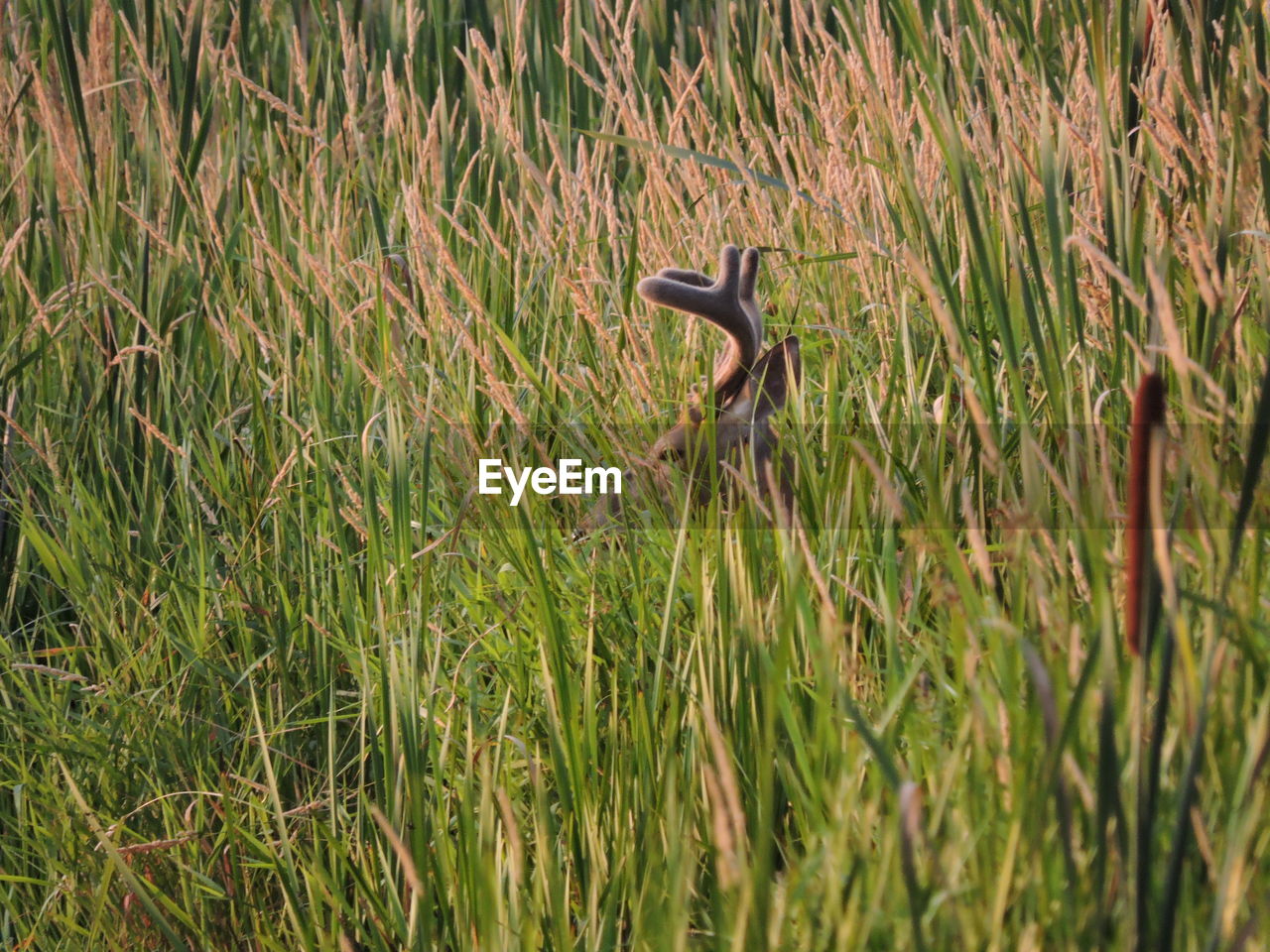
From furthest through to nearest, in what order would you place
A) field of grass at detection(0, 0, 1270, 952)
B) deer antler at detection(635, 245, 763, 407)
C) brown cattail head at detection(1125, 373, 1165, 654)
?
1. deer antler at detection(635, 245, 763, 407)
2. field of grass at detection(0, 0, 1270, 952)
3. brown cattail head at detection(1125, 373, 1165, 654)

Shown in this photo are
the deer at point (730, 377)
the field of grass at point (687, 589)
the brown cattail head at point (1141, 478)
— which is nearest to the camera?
the brown cattail head at point (1141, 478)

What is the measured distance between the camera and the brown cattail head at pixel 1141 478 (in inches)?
24.5

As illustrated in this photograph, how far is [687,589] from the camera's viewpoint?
147cm

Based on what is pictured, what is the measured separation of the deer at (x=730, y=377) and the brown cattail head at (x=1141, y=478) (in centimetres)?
92

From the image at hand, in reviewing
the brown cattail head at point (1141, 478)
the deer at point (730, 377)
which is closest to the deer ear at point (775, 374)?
the deer at point (730, 377)

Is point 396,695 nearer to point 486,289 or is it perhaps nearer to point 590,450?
point 590,450

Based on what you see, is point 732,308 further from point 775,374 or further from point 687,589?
point 687,589

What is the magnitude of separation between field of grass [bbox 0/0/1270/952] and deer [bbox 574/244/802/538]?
6 centimetres

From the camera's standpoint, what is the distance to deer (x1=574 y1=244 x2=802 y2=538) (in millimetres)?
1690

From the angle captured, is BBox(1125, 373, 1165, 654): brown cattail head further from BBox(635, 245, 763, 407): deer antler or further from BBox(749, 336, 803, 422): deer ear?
BBox(635, 245, 763, 407): deer antler

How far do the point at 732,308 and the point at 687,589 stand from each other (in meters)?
0.58

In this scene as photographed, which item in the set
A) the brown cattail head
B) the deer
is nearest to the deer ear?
the deer

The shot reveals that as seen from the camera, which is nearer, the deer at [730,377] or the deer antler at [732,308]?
the deer at [730,377]

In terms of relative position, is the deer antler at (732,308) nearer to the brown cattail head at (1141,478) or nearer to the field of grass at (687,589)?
the field of grass at (687,589)
